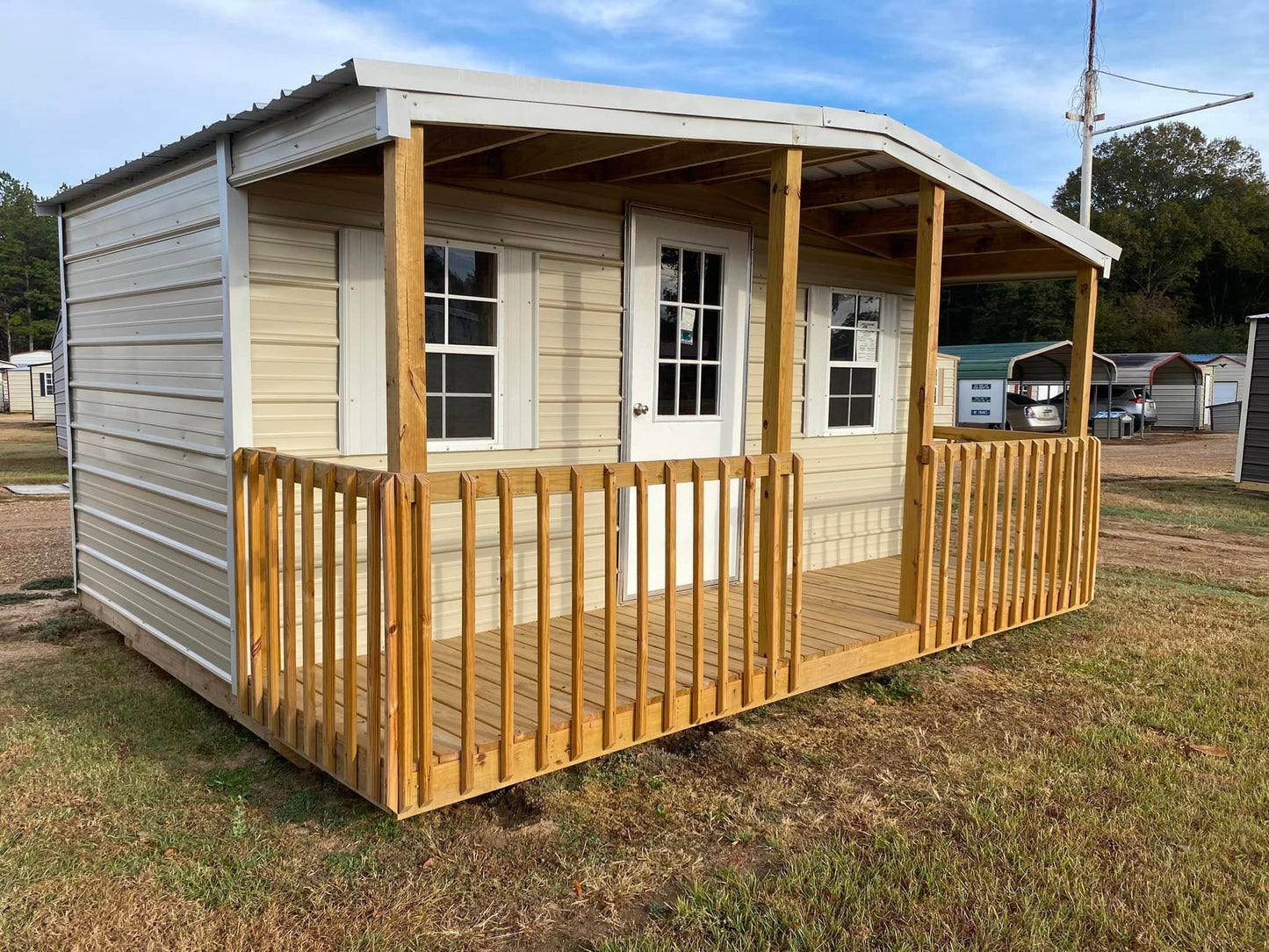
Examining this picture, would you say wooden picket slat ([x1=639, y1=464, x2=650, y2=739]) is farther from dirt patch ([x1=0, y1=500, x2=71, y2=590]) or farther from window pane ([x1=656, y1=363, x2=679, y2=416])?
dirt patch ([x1=0, y1=500, x2=71, y2=590])

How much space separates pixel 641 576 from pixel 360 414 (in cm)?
159

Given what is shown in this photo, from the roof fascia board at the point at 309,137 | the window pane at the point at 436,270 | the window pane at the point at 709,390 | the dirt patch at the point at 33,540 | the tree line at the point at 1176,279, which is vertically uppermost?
the tree line at the point at 1176,279

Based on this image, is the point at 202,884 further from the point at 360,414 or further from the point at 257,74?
the point at 257,74

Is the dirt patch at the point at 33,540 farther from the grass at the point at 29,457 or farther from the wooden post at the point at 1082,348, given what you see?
the wooden post at the point at 1082,348

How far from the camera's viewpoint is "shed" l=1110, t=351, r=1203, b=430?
93.8 ft

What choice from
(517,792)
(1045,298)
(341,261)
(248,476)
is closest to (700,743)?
(517,792)

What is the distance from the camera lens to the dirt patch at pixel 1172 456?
16.4 meters

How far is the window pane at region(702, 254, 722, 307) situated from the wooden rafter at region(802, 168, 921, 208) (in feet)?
1.89

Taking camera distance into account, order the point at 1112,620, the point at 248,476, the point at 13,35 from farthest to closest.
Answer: the point at 13,35 < the point at 1112,620 < the point at 248,476

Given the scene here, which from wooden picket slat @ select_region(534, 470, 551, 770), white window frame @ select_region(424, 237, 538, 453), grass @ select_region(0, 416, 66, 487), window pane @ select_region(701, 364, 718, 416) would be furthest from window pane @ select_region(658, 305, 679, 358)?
grass @ select_region(0, 416, 66, 487)

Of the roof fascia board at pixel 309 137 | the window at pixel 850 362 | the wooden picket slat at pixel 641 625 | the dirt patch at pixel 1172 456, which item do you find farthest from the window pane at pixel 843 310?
the dirt patch at pixel 1172 456

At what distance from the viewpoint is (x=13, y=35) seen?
27.8 metres

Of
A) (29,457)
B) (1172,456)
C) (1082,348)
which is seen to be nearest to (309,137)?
(1082,348)

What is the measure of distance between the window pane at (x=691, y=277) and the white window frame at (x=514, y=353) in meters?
1.00
